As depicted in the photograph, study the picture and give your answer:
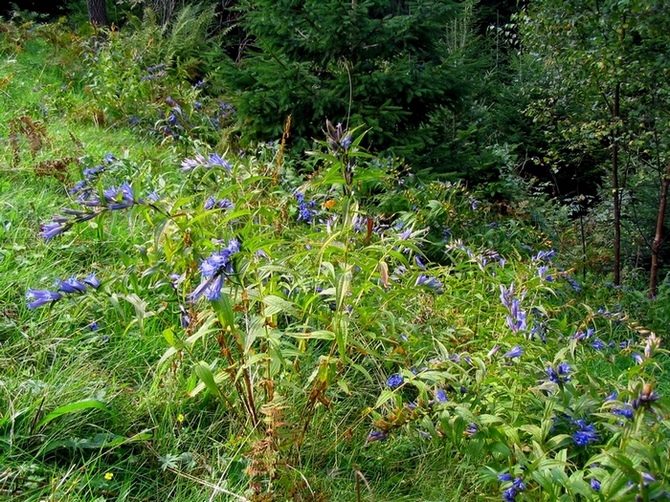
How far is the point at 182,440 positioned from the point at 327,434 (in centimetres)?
46

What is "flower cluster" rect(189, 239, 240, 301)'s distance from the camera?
1269mm

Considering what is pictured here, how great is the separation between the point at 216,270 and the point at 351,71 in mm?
3787

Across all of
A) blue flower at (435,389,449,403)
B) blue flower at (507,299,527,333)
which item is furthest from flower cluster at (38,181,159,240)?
blue flower at (507,299,527,333)

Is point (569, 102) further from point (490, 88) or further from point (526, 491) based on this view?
point (526, 491)

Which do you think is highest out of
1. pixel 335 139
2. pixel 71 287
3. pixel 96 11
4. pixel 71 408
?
pixel 335 139

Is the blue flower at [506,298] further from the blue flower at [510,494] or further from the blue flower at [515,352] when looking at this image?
the blue flower at [510,494]

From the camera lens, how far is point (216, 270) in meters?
1.28

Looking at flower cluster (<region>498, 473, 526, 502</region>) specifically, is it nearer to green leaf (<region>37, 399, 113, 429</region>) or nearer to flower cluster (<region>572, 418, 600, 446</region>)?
flower cluster (<region>572, 418, 600, 446</region>)

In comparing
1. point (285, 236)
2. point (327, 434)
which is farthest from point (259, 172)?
point (327, 434)

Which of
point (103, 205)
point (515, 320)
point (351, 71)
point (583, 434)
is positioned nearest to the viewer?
point (103, 205)

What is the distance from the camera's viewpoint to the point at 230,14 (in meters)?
11.8

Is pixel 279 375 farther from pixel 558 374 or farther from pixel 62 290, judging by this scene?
pixel 558 374

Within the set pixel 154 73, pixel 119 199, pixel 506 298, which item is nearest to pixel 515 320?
pixel 506 298

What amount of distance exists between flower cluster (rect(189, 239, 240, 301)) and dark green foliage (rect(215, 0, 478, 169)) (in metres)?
3.32
